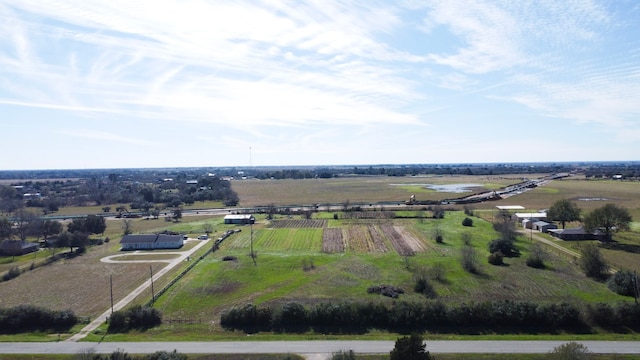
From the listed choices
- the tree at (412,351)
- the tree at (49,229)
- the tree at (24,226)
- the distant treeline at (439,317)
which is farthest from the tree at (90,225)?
the tree at (412,351)

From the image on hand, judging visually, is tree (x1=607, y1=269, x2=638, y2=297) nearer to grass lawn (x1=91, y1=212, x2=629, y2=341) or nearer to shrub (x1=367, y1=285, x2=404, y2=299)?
grass lawn (x1=91, y1=212, x2=629, y2=341)

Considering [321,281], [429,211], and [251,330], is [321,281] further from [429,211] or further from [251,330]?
[429,211]

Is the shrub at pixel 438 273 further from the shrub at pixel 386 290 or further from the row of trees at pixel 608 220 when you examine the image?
the row of trees at pixel 608 220

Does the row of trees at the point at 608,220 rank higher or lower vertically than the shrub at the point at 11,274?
higher

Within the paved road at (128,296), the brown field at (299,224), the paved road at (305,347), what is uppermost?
the brown field at (299,224)

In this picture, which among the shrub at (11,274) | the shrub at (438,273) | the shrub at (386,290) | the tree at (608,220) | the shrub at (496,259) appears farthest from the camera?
the tree at (608,220)

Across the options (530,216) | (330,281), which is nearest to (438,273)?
(330,281)
